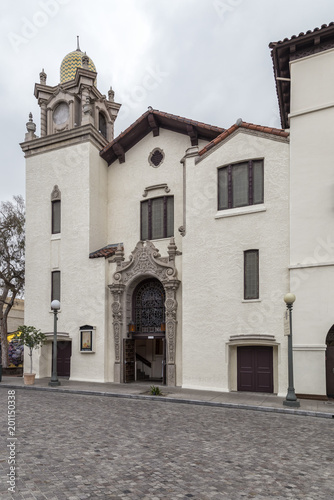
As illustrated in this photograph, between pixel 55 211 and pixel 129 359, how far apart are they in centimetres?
855

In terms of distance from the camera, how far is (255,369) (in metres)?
16.1

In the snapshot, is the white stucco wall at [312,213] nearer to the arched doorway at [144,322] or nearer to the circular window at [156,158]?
the arched doorway at [144,322]

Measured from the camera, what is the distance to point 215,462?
288 inches

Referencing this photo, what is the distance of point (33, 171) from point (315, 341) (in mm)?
16464

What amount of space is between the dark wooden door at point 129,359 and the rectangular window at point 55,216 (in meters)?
6.94

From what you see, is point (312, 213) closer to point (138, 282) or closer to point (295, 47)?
point (295, 47)

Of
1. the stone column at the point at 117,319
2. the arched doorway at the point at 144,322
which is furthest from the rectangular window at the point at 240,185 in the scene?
the stone column at the point at 117,319

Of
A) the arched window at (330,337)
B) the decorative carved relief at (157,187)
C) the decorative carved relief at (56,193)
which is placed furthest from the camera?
the decorative carved relief at (56,193)

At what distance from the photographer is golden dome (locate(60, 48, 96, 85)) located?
24.0 meters

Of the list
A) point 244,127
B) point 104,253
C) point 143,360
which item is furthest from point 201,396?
point 244,127

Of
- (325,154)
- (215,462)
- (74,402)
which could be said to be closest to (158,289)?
(74,402)

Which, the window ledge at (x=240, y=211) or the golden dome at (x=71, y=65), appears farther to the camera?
the golden dome at (x=71, y=65)

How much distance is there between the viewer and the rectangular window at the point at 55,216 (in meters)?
21.5

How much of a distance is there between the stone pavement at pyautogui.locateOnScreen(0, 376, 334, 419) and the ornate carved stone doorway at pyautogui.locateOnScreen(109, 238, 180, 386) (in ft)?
5.04
